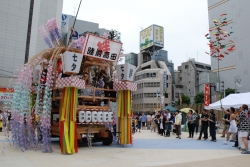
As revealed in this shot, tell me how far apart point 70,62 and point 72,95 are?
1.17 m

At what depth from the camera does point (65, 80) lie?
7812mm

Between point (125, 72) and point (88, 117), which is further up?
point (125, 72)

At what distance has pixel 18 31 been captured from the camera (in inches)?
952

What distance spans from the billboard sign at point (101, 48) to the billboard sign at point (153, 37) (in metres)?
53.4

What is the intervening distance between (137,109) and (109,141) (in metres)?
50.5

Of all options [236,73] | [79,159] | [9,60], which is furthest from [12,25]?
[236,73]

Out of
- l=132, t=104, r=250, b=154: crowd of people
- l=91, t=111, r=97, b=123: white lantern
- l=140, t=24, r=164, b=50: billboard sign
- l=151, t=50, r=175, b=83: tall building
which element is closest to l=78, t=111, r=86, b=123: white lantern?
l=91, t=111, r=97, b=123: white lantern

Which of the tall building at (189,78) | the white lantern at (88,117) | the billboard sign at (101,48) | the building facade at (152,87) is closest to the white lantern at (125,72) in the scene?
the billboard sign at (101,48)

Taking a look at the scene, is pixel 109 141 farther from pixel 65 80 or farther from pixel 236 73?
pixel 236 73

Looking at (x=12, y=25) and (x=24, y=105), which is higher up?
(x=12, y=25)

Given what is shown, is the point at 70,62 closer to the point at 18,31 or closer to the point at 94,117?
the point at 94,117

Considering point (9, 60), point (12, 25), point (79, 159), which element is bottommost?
point (79, 159)

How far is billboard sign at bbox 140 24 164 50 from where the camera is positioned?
61.5 metres

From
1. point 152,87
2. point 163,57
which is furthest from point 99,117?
point 163,57
